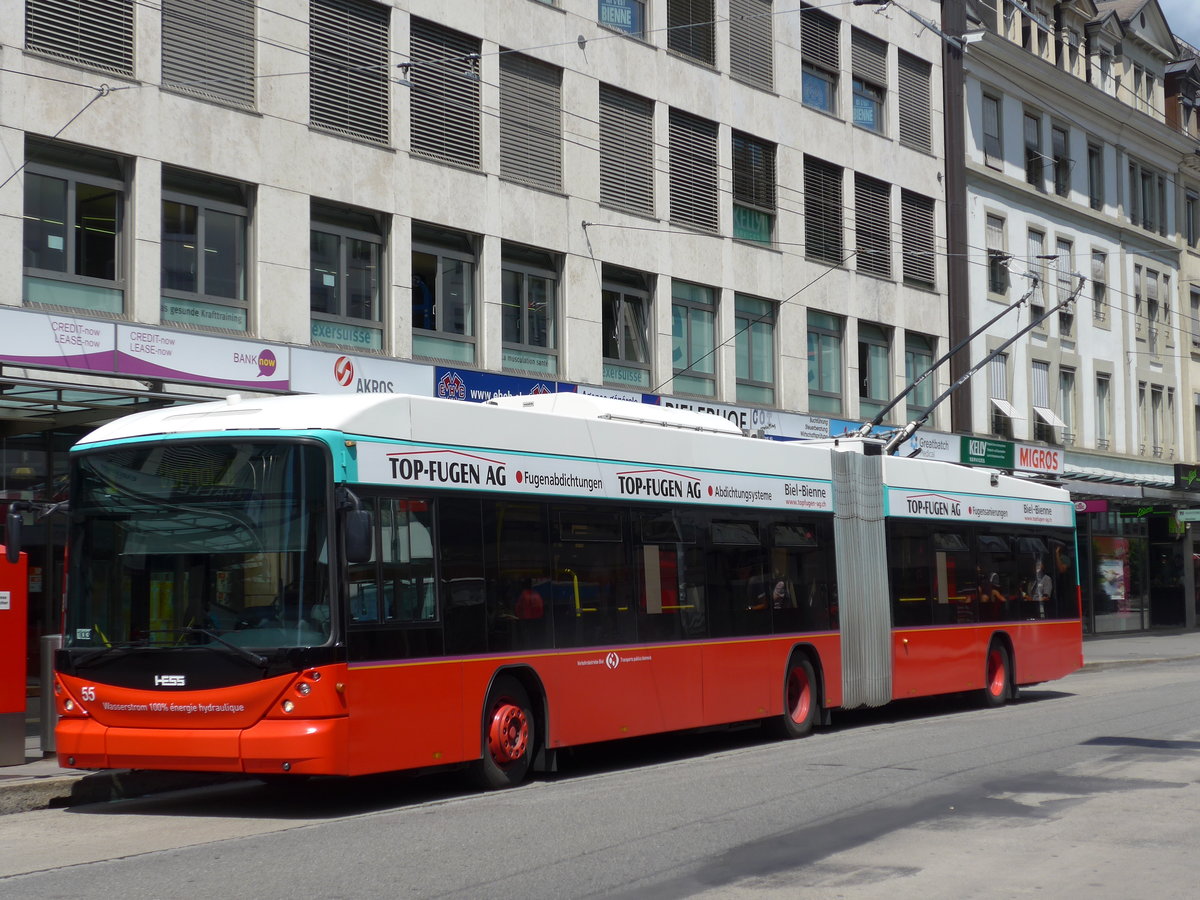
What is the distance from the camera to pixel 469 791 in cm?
1241

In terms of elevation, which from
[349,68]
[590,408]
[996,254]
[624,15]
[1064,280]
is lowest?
[590,408]

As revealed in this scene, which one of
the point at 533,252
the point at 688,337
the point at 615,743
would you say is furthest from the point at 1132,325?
the point at 615,743

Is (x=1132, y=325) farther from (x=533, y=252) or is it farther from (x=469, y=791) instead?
(x=469, y=791)

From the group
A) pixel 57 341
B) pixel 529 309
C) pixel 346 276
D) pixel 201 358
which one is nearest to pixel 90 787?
pixel 57 341

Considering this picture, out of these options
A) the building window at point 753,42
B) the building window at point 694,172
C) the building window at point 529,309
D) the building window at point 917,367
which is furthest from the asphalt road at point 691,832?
the building window at point 917,367

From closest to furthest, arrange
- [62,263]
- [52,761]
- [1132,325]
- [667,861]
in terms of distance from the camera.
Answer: [667,861] → [52,761] → [62,263] → [1132,325]

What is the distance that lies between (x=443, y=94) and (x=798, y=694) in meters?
10.8

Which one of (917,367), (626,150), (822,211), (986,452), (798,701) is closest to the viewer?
(798,701)

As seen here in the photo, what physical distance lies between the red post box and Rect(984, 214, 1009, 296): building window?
93.2 ft

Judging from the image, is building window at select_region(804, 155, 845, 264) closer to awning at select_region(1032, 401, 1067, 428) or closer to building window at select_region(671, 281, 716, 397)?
building window at select_region(671, 281, 716, 397)

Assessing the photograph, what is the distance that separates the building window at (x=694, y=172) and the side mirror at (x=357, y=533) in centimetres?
1770

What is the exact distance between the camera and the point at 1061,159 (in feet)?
134

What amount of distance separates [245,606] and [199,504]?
81 cm

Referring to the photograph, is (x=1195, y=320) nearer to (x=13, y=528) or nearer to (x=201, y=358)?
(x=201, y=358)
